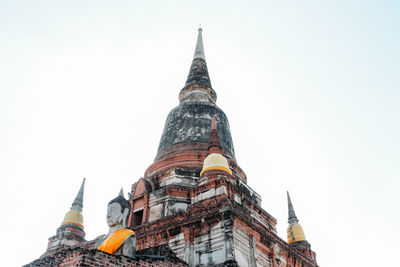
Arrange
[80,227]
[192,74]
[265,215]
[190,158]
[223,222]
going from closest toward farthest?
[223,222]
[265,215]
[190,158]
[80,227]
[192,74]

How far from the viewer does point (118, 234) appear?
9164 mm

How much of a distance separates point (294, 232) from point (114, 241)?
1344cm

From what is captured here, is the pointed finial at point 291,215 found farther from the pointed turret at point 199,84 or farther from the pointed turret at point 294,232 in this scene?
the pointed turret at point 199,84

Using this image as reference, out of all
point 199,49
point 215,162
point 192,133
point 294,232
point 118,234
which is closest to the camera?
point 118,234

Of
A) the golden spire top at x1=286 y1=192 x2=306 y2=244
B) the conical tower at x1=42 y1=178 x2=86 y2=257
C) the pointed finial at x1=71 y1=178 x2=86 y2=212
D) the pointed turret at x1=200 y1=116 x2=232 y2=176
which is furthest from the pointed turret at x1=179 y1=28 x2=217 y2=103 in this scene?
the conical tower at x1=42 y1=178 x2=86 y2=257

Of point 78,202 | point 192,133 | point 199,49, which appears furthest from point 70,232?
point 199,49

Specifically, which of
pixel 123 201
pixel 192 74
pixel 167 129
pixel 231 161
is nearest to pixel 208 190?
pixel 123 201

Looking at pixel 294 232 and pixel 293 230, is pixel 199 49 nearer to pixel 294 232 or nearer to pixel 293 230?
pixel 293 230

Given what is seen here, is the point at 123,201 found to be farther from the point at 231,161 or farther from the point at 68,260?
the point at 231,161

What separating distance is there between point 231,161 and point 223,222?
6.28 metres

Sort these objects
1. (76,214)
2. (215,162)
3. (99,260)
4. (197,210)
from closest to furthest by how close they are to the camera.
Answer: (99,260) < (197,210) < (215,162) < (76,214)

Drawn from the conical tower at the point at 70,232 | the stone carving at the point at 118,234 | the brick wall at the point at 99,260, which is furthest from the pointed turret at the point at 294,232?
the brick wall at the point at 99,260

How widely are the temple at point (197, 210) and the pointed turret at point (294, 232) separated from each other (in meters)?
0.05

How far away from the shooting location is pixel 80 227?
1911cm
